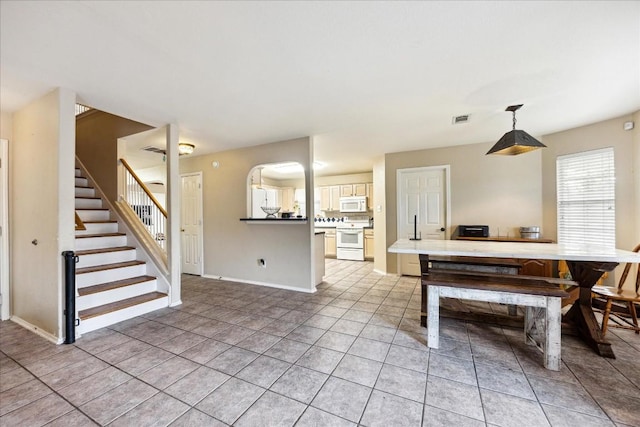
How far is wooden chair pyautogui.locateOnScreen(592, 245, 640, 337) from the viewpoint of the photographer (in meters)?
2.35

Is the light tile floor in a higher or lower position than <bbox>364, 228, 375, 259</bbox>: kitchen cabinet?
lower

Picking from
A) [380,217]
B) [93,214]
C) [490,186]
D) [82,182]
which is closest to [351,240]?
[380,217]

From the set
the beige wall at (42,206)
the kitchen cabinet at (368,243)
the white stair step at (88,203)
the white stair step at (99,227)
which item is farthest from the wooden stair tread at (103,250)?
the kitchen cabinet at (368,243)

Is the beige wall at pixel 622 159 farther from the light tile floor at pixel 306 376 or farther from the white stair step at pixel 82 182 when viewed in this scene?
the white stair step at pixel 82 182

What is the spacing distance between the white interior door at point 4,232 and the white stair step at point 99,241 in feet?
1.99

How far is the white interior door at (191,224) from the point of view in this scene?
5043 millimetres

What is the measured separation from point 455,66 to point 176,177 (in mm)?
3350

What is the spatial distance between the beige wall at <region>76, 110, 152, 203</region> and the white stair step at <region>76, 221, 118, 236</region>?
43 cm

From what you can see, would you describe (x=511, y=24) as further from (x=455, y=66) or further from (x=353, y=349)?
(x=353, y=349)

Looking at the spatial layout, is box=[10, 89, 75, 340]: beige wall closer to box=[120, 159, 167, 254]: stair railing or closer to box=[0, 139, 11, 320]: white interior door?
box=[0, 139, 11, 320]: white interior door

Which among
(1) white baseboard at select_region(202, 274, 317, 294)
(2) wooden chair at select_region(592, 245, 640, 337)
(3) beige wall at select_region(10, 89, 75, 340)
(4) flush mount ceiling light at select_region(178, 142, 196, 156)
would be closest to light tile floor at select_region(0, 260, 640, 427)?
(2) wooden chair at select_region(592, 245, 640, 337)

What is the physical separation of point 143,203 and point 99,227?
2.15 feet

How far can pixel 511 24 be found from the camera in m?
1.60

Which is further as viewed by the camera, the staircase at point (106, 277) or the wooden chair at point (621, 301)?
the staircase at point (106, 277)
